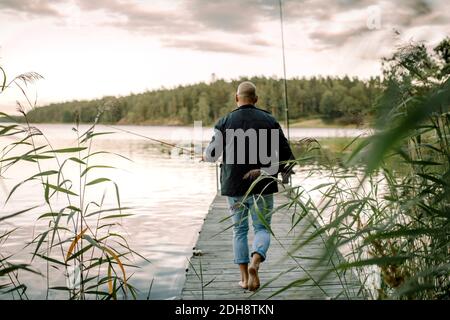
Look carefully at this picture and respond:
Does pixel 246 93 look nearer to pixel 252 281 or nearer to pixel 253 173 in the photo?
pixel 253 173

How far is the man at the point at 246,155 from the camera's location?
3.45m

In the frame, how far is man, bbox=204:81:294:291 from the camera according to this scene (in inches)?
136

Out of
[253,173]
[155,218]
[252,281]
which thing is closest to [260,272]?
[252,281]

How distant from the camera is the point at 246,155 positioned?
11.3ft

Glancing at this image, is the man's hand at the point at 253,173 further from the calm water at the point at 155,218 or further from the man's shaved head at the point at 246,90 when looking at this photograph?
the man's shaved head at the point at 246,90

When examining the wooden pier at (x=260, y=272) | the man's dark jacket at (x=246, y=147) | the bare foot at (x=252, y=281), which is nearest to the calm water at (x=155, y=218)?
the man's dark jacket at (x=246, y=147)

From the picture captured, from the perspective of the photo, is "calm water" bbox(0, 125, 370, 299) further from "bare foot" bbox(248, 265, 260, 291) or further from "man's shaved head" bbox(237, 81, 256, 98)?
"bare foot" bbox(248, 265, 260, 291)

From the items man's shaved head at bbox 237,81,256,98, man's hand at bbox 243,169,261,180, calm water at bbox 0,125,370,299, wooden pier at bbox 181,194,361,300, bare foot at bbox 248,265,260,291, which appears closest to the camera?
man's hand at bbox 243,169,261,180

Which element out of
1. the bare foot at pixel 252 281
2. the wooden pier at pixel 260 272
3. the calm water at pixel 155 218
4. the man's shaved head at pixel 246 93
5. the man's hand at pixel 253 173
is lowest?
the calm water at pixel 155 218

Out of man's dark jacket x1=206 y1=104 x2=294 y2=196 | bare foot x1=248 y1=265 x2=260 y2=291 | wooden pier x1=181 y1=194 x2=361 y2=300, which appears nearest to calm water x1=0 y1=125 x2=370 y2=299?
man's dark jacket x1=206 y1=104 x2=294 y2=196

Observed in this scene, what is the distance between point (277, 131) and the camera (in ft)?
11.6

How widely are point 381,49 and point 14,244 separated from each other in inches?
274

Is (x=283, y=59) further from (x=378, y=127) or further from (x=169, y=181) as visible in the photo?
(x=169, y=181)

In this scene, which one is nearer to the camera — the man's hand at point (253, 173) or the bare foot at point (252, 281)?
the man's hand at point (253, 173)
